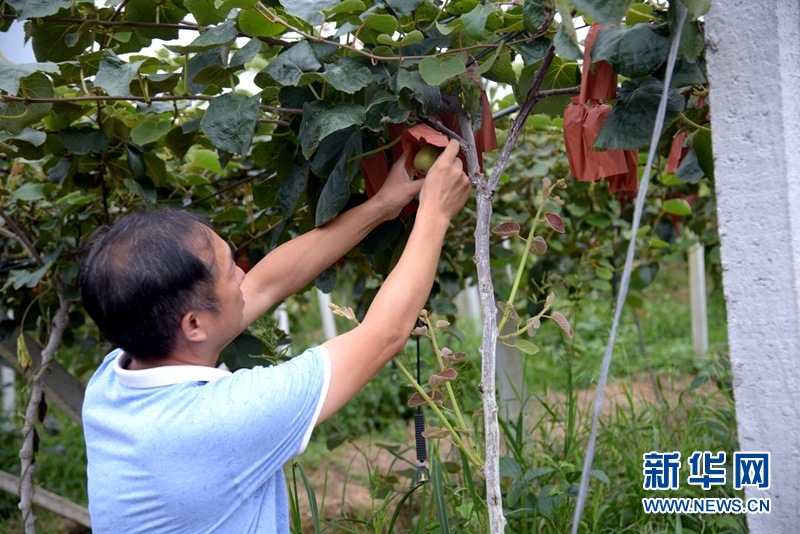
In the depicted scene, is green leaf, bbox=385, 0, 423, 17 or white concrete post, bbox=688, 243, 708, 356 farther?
white concrete post, bbox=688, 243, 708, 356

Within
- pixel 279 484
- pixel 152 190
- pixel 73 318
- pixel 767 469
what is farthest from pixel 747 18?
pixel 73 318

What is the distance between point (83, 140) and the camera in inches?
60.8

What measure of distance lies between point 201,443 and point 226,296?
0.21 meters

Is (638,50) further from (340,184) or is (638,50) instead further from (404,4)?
(340,184)

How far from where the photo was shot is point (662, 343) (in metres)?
4.93

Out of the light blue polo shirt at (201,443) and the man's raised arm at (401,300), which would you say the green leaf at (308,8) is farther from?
the light blue polo shirt at (201,443)

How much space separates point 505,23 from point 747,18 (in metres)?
0.35

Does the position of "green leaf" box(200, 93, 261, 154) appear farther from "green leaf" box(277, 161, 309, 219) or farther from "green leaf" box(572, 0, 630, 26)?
"green leaf" box(572, 0, 630, 26)

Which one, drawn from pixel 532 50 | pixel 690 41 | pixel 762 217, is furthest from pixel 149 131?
pixel 762 217

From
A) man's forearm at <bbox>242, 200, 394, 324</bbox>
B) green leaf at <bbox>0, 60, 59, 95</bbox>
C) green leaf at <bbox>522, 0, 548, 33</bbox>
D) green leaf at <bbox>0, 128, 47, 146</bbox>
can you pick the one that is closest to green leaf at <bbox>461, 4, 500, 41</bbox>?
green leaf at <bbox>522, 0, 548, 33</bbox>

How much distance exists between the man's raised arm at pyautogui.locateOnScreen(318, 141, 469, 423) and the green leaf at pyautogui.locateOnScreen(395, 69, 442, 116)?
0.07m

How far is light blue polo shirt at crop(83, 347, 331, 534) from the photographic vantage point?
994 millimetres

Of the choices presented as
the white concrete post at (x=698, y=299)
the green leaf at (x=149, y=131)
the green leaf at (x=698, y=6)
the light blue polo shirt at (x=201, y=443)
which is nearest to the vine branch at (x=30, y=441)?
the green leaf at (x=149, y=131)

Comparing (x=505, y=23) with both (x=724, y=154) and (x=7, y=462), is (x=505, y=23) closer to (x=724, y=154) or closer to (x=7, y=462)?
(x=724, y=154)
